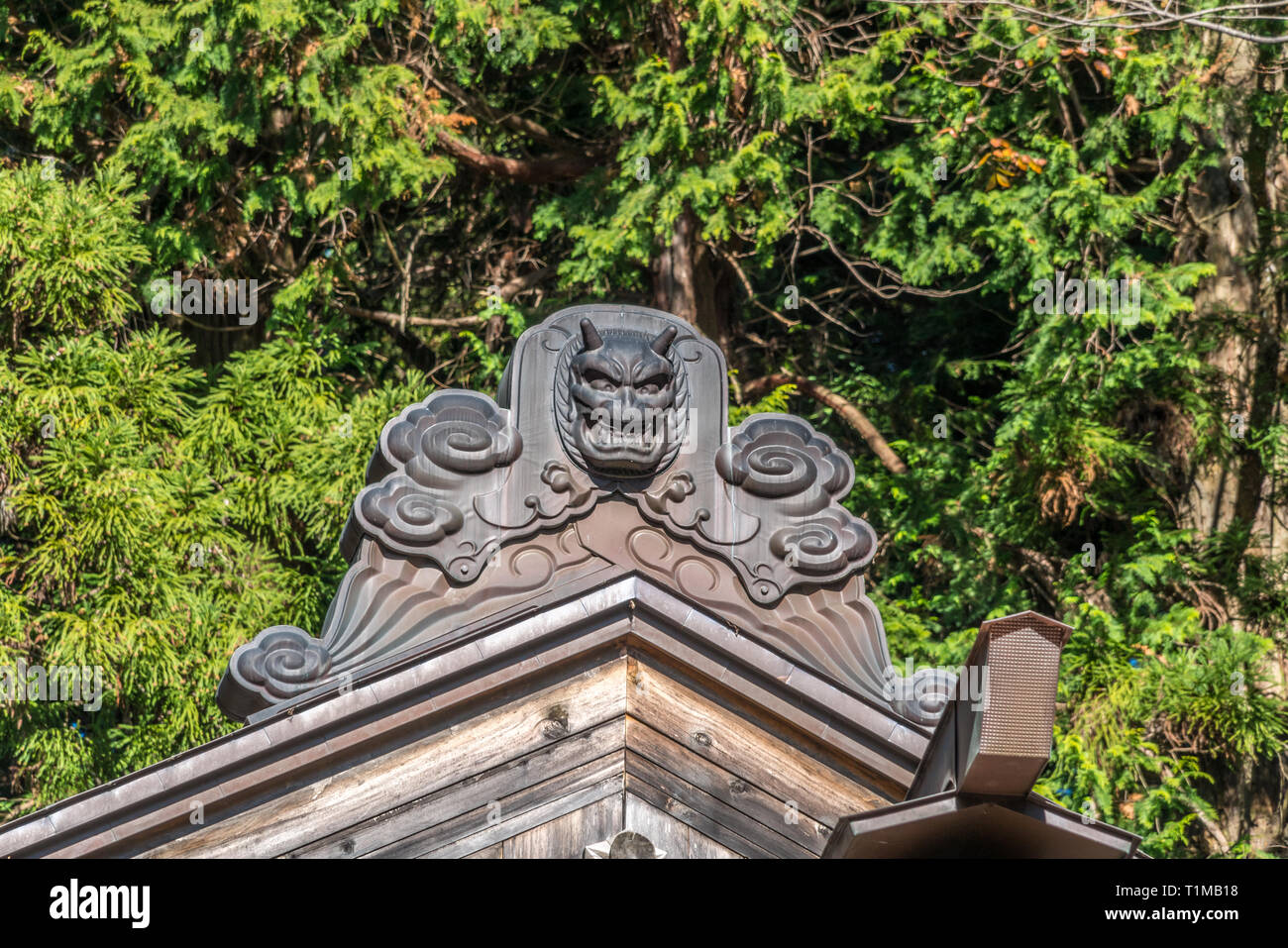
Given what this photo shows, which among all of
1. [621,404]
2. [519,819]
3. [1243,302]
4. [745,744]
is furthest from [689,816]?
[1243,302]

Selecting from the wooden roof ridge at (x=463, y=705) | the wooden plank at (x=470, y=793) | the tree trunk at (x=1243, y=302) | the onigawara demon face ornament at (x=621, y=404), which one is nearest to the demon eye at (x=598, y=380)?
the onigawara demon face ornament at (x=621, y=404)

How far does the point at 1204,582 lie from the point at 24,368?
6985 mm

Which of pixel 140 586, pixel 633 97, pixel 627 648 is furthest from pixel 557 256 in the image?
pixel 627 648

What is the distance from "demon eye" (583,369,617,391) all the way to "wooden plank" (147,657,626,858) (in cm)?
170

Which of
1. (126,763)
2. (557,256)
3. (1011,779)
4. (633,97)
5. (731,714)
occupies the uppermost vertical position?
(633,97)

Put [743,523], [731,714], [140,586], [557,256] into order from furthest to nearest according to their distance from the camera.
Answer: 1. [557,256]
2. [140,586]
3. [743,523]
4. [731,714]

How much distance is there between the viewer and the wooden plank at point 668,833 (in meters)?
4.78

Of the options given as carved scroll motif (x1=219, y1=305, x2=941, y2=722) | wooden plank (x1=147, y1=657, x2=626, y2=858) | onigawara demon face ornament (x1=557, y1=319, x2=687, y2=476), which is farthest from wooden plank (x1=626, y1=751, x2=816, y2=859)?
onigawara demon face ornament (x1=557, y1=319, x2=687, y2=476)

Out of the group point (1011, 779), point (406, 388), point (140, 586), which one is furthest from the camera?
point (406, 388)

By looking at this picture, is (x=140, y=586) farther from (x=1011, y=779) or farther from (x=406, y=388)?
(x=1011, y=779)

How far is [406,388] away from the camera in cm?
1052

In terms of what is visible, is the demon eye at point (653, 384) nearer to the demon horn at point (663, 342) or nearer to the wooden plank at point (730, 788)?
the demon horn at point (663, 342)

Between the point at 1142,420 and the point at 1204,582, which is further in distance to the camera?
the point at 1142,420

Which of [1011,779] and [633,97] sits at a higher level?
[633,97]
